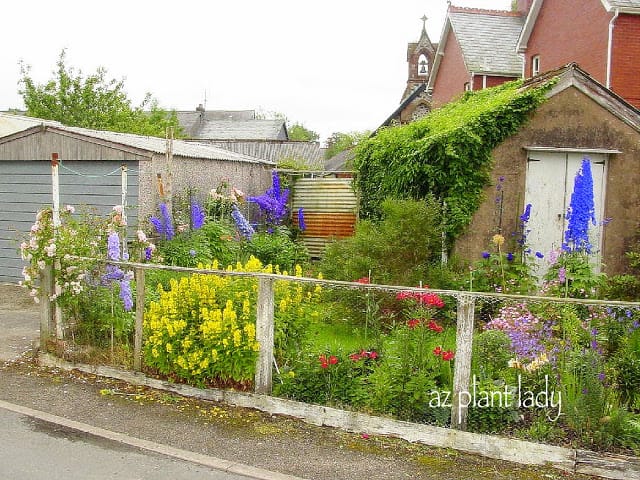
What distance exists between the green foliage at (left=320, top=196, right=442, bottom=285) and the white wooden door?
1.88m

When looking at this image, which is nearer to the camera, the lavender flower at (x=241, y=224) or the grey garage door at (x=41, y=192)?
the grey garage door at (x=41, y=192)

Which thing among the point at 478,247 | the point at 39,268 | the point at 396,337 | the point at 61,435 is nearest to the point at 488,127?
the point at 478,247

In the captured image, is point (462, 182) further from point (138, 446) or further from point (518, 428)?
point (138, 446)

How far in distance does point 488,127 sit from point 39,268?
7127 mm

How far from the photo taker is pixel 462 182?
11000mm

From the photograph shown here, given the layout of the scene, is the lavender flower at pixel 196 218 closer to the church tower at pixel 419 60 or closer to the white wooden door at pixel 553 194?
the white wooden door at pixel 553 194

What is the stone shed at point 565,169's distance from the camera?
11266 mm

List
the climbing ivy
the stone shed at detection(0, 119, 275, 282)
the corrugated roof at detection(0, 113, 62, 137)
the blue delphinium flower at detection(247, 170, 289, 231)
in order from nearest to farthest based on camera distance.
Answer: the climbing ivy < the stone shed at detection(0, 119, 275, 282) < the blue delphinium flower at detection(247, 170, 289, 231) < the corrugated roof at detection(0, 113, 62, 137)

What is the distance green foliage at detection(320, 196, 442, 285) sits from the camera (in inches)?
391

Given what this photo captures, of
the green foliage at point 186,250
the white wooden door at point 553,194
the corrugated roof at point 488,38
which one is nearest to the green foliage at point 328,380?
the green foliage at point 186,250

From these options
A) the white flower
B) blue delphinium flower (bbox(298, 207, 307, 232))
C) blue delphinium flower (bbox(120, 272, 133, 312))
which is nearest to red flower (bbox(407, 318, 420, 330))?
blue delphinium flower (bbox(120, 272, 133, 312))

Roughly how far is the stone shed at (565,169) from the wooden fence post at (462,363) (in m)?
5.59

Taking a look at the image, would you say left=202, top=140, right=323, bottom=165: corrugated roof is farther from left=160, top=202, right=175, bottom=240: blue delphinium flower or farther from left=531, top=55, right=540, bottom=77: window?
left=160, top=202, right=175, bottom=240: blue delphinium flower

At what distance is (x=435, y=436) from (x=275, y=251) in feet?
29.4
